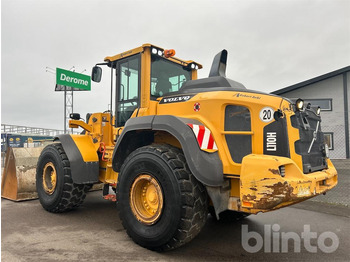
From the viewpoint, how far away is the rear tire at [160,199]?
3150 mm

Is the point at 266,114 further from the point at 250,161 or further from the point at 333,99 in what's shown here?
the point at 333,99

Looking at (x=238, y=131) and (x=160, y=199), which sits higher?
(x=238, y=131)

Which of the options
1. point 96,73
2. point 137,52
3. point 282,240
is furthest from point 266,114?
point 96,73

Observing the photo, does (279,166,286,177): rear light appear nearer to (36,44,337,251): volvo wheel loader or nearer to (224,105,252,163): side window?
(36,44,337,251): volvo wheel loader

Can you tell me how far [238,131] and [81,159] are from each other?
284 cm

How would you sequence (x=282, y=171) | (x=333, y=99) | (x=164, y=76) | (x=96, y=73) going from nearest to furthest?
1. (x=282, y=171)
2. (x=164, y=76)
3. (x=96, y=73)
4. (x=333, y=99)

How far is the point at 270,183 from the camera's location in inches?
111

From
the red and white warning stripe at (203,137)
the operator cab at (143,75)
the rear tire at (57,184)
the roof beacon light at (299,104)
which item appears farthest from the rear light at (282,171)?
the rear tire at (57,184)

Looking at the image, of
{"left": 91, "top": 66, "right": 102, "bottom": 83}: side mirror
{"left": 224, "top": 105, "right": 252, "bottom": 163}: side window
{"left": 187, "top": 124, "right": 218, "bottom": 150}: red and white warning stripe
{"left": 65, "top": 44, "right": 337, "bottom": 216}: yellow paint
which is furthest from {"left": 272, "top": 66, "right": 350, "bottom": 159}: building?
{"left": 187, "top": 124, "right": 218, "bottom": 150}: red and white warning stripe

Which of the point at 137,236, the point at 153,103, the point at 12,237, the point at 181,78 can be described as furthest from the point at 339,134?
the point at 12,237

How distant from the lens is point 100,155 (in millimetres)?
5332

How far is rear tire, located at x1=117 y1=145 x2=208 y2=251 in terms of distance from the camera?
3.15 m

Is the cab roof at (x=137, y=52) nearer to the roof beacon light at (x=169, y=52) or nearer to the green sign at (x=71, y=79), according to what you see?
the roof beacon light at (x=169, y=52)

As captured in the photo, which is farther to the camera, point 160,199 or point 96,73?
point 96,73
